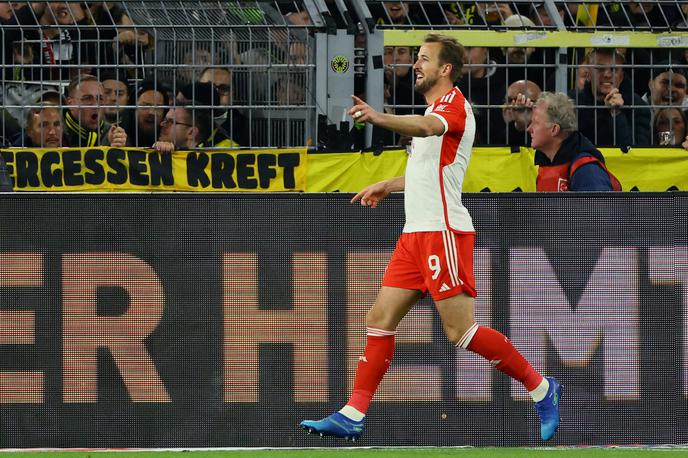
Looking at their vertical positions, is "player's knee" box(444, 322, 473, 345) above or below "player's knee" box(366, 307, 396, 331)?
below

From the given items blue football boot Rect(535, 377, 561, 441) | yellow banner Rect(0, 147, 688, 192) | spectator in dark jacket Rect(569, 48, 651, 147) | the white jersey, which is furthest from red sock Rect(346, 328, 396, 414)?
spectator in dark jacket Rect(569, 48, 651, 147)

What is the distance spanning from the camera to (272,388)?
25.5 feet

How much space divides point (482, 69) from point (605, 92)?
2.97 feet

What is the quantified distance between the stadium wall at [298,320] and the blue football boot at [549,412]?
0.53 metres

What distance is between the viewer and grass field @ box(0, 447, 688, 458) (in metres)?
7.39

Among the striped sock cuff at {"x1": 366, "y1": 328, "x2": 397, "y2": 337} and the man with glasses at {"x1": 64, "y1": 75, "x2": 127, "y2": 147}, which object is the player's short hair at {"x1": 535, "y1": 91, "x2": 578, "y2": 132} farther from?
the man with glasses at {"x1": 64, "y1": 75, "x2": 127, "y2": 147}

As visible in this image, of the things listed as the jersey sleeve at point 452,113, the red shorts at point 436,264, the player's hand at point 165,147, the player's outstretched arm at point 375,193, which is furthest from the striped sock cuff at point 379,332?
the player's hand at point 165,147

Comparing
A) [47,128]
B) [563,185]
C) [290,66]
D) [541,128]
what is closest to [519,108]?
[290,66]

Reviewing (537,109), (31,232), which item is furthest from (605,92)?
(31,232)

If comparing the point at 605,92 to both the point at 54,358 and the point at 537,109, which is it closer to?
the point at 537,109

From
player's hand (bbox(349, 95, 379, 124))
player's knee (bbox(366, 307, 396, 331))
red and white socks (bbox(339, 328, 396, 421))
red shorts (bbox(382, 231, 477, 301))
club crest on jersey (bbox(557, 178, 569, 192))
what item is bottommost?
red and white socks (bbox(339, 328, 396, 421))

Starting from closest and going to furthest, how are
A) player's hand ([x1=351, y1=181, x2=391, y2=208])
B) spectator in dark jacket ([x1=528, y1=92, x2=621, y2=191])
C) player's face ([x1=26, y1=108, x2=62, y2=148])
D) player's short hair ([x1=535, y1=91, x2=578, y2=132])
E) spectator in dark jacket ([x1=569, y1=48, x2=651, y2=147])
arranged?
player's hand ([x1=351, y1=181, x2=391, y2=208]), spectator in dark jacket ([x1=528, y1=92, x2=621, y2=191]), player's short hair ([x1=535, y1=91, x2=578, y2=132]), player's face ([x1=26, y1=108, x2=62, y2=148]), spectator in dark jacket ([x1=569, y1=48, x2=651, y2=147])

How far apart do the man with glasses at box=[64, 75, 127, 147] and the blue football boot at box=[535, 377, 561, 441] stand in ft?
14.0

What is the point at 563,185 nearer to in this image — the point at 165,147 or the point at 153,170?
the point at 165,147
